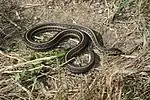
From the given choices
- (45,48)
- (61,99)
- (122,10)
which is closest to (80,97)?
(61,99)

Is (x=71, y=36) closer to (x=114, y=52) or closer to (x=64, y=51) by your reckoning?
(x=64, y=51)

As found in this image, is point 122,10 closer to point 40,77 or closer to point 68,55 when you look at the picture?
point 68,55

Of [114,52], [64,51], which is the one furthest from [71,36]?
[114,52]

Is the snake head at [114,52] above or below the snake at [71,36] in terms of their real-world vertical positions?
below

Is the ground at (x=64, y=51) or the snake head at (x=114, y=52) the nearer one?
the ground at (x=64, y=51)

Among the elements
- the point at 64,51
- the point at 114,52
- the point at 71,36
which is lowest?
the point at 114,52
